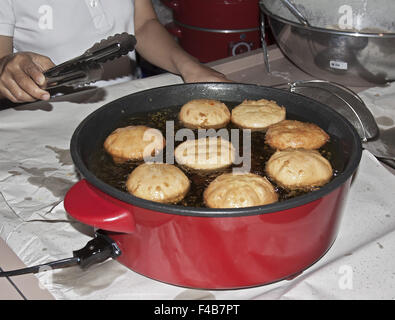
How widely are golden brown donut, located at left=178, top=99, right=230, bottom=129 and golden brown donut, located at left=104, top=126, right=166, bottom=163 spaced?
0.13m

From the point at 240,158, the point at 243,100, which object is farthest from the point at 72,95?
the point at 240,158

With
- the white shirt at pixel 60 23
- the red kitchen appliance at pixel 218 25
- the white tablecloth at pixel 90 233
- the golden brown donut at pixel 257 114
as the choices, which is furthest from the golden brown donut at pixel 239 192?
the red kitchen appliance at pixel 218 25

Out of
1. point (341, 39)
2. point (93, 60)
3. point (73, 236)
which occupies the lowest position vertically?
point (73, 236)

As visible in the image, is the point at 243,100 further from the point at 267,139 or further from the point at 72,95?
the point at 72,95

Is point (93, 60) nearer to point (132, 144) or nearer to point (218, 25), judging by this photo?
point (132, 144)

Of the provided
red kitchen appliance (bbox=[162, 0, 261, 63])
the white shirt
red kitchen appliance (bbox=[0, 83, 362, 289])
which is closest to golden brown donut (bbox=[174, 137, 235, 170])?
red kitchen appliance (bbox=[0, 83, 362, 289])

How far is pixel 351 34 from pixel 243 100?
0.48 metres

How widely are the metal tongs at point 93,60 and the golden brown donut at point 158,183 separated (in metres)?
0.27

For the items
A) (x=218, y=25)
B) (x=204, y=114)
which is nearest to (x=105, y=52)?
(x=204, y=114)

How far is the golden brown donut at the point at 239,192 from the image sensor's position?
102 cm

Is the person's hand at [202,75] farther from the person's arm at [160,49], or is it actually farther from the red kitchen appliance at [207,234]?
the red kitchen appliance at [207,234]

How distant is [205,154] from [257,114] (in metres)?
0.23

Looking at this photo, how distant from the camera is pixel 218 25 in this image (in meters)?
2.85

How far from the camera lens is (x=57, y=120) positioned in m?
1.71
